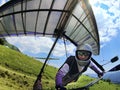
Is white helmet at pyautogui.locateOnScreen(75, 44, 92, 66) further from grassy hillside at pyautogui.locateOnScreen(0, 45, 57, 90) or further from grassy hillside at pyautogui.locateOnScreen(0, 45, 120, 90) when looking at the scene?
grassy hillside at pyautogui.locateOnScreen(0, 45, 57, 90)

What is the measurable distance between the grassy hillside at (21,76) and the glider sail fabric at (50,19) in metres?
21.0

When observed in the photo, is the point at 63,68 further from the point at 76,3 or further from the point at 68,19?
the point at 68,19

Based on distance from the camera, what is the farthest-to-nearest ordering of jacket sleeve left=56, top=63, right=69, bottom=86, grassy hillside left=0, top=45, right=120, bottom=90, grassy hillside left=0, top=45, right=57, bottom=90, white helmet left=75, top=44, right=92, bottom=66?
grassy hillside left=0, top=45, right=57, bottom=90 → grassy hillside left=0, top=45, right=120, bottom=90 → white helmet left=75, top=44, right=92, bottom=66 → jacket sleeve left=56, top=63, right=69, bottom=86

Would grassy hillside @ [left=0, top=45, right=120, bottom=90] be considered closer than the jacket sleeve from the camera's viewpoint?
No

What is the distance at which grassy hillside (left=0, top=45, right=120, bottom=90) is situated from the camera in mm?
59647

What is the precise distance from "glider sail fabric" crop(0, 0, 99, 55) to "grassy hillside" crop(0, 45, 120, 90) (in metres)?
21.0

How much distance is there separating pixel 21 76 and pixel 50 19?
4078 cm

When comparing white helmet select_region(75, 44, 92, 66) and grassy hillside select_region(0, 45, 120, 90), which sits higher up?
grassy hillside select_region(0, 45, 120, 90)

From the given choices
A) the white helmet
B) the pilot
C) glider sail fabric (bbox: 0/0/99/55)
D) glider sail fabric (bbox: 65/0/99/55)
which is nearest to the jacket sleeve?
the pilot

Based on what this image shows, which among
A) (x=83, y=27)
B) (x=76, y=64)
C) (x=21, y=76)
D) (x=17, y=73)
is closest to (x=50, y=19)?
(x=83, y=27)

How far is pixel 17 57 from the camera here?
85.6 metres

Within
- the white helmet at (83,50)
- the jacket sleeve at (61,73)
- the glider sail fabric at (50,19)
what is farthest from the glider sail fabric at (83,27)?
the jacket sleeve at (61,73)

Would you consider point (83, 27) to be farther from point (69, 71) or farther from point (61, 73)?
point (61, 73)

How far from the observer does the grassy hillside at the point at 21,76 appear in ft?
196
